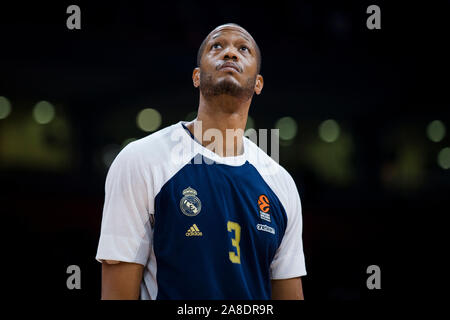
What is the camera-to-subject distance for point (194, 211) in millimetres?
1745

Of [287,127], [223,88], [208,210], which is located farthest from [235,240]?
[287,127]

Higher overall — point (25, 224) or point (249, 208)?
point (249, 208)

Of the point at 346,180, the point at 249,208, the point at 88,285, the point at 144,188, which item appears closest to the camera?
the point at 144,188

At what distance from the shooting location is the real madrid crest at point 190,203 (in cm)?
174

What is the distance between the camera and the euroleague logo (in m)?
1.90

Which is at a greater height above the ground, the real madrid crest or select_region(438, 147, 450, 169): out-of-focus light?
the real madrid crest

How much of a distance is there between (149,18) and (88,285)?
153 inches

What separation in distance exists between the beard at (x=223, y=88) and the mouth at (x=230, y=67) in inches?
2.1

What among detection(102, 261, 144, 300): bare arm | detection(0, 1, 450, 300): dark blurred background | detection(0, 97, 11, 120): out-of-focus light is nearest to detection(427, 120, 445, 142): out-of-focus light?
detection(0, 1, 450, 300): dark blurred background

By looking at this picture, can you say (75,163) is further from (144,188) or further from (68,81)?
(144,188)

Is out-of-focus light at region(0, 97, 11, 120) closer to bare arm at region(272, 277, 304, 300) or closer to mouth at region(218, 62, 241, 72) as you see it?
mouth at region(218, 62, 241, 72)

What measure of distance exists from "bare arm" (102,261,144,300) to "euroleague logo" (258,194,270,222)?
545mm

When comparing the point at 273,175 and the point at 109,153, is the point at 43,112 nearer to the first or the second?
the point at 109,153

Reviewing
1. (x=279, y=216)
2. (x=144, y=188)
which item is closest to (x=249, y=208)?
(x=279, y=216)
